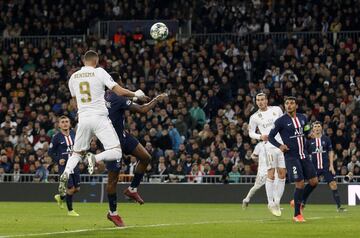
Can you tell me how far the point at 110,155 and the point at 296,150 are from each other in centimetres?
411

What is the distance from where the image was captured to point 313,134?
85.1ft

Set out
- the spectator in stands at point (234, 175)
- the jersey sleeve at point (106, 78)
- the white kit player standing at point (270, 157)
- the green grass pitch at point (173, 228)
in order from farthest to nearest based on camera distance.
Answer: the spectator in stands at point (234, 175) → the white kit player standing at point (270, 157) → the jersey sleeve at point (106, 78) → the green grass pitch at point (173, 228)

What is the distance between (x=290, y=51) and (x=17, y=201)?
34.1ft

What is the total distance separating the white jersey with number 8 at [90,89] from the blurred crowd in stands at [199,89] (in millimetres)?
13481

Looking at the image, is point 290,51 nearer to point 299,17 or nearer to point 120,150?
point 299,17

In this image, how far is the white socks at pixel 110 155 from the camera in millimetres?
16312

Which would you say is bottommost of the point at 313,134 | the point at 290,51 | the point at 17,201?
the point at 17,201

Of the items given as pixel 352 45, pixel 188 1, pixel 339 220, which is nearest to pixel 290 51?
pixel 352 45

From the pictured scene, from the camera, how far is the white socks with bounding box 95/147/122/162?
16312 mm

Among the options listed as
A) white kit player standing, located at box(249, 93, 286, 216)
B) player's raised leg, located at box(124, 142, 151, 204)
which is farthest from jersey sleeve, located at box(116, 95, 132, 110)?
white kit player standing, located at box(249, 93, 286, 216)

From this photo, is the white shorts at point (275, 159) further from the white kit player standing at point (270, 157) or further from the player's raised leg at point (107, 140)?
the player's raised leg at point (107, 140)

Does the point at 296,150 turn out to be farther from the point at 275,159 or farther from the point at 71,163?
the point at 71,163

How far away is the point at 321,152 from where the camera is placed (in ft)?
83.4

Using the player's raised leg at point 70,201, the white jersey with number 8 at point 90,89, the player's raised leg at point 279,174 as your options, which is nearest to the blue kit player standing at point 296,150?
the player's raised leg at point 279,174
